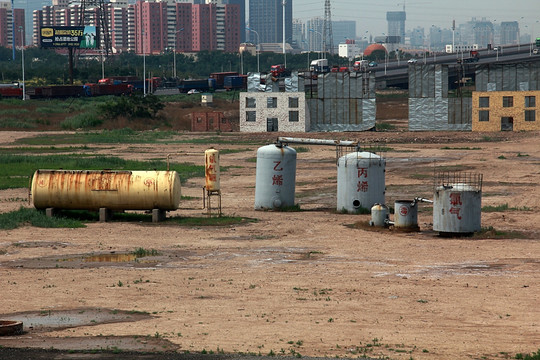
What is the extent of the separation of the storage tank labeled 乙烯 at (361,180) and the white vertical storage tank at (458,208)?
18.5 ft

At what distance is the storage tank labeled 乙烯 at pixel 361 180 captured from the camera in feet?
120

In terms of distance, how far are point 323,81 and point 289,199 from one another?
187 feet

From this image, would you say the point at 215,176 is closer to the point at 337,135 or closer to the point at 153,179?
the point at 153,179

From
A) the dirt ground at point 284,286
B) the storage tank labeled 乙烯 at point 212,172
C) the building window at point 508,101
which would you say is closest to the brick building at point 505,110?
the building window at point 508,101

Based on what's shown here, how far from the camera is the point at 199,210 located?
127ft

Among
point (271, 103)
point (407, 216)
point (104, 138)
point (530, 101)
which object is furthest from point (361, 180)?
point (271, 103)

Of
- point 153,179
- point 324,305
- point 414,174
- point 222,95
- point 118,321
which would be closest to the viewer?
point 118,321

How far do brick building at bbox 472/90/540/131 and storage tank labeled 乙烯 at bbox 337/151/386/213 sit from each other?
54.8 m

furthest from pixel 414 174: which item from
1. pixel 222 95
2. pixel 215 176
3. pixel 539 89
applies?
pixel 222 95

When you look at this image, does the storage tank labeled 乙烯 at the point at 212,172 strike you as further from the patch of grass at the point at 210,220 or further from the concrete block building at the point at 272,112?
the concrete block building at the point at 272,112

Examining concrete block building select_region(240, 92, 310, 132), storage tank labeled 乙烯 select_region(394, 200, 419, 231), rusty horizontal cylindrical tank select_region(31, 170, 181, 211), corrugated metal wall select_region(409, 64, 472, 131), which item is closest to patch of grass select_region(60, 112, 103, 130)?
concrete block building select_region(240, 92, 310, 132)

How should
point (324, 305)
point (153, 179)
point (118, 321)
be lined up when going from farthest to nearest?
point (153, 179) < point (324, 305) < point (118, 321)

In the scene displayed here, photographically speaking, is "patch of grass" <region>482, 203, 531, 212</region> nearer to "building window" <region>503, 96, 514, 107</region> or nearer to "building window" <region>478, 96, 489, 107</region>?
"building window" <region>503, 96, 514, 107</region>

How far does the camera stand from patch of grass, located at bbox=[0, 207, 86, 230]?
112 ft
